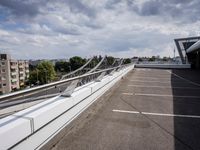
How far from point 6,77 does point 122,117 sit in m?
73.7

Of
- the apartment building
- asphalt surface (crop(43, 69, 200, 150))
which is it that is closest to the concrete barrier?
asphalt surface (crop(43, 69, 200, 150))

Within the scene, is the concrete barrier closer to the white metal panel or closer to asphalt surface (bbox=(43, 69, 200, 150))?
the white metal panel

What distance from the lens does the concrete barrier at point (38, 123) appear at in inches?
97.0

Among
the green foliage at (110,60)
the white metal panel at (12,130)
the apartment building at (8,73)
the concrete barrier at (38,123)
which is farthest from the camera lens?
the apartment building at (8,73)

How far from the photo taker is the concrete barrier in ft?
8.09

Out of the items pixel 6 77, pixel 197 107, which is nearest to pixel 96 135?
pixel 197 107

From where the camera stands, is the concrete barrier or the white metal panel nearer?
the white metal panel

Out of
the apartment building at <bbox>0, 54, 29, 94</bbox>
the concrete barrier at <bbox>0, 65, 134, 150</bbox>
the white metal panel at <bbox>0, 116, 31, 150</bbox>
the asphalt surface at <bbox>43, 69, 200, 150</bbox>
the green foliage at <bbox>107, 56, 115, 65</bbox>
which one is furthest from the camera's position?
the apartment building at <bbox>0, 54, 29, 94</bbox>

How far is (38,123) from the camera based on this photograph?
9.78ft

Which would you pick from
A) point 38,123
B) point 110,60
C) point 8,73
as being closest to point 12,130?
point 38,123

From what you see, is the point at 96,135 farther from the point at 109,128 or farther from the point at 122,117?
the point at 122,117

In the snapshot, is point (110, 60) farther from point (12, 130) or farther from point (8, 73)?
point (8, 73)

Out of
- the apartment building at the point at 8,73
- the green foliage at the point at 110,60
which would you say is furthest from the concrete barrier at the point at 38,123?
the apartment building at the point at 8,73

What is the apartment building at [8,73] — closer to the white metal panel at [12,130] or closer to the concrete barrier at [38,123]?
the concrete barrier at [38,123]
